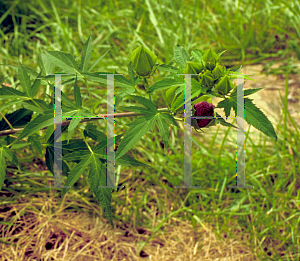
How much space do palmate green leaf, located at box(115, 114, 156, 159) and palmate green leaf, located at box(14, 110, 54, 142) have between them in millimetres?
237

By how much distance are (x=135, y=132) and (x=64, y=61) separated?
1.15 ft

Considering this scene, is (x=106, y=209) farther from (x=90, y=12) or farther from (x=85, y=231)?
(x=90, y=12)

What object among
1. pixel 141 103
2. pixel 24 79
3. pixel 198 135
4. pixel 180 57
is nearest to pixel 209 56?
pixel 180 57

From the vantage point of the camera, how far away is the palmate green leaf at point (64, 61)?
96 centimetres

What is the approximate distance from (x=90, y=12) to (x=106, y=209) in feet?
7.03

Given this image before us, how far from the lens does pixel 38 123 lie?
2.88 ft

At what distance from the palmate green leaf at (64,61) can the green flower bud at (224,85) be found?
0.46 m

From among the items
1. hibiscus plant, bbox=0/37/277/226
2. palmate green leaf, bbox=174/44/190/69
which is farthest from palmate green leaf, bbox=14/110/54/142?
palmate green leaf, bbox=174/44/190/69

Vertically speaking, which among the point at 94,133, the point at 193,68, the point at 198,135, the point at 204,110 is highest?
the point at 193,68

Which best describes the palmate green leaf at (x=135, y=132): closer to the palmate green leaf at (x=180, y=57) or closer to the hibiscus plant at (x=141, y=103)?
the hibiscus plant at (x=141, y=103)

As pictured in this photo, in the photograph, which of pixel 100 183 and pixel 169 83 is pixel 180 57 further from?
pixel 100 183

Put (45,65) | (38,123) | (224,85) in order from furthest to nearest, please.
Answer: (45,65)
(38,123)
(224,85)

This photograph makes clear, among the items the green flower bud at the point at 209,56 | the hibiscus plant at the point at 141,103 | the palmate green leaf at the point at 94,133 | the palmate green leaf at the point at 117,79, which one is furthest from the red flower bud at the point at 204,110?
the palmate green leaf at the point at 94,133

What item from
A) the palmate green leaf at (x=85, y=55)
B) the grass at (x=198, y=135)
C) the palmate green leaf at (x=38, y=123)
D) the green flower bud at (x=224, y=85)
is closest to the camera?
the green flower bud at (x=224, y=85)
